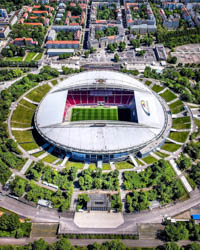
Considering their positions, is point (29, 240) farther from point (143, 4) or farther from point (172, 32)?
point (143, 4)

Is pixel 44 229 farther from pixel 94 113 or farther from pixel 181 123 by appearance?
pixel 181 123

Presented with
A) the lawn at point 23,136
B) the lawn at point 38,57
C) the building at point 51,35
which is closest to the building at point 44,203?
the lawn at point 23,136

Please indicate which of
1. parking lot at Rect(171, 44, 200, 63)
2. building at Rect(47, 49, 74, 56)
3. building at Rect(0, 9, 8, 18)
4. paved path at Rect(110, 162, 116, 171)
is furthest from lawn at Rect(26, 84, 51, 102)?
building at Rect(0, 9, 8, 18)

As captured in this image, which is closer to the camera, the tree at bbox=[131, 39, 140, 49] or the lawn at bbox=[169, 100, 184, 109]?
the lawn at bbox=[169, 100, 184, 109]

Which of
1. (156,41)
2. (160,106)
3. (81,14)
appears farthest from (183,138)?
(81,14)

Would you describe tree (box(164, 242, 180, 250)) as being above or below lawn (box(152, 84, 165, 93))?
below

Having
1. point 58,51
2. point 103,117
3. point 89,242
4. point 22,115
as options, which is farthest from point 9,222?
point 58,51

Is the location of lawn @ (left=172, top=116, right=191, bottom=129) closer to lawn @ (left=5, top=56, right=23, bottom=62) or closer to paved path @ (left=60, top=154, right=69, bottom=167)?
paved path @ (left=60, top=154, right=69, bottom=167)
